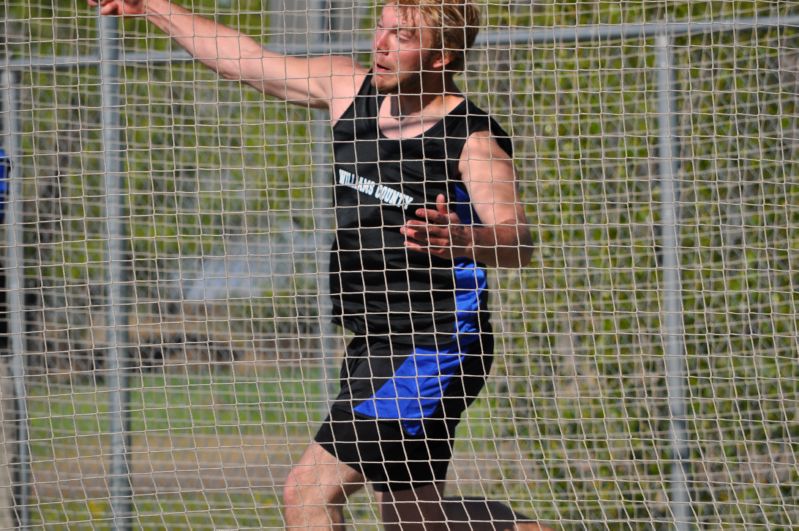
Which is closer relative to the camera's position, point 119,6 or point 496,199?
point 496,199

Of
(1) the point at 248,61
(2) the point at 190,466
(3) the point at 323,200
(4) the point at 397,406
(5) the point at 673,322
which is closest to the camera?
(4) the point at 397,406

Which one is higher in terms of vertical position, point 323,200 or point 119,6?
point 119,6

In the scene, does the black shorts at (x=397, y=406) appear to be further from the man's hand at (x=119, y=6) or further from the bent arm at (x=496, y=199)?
the man's hand at (x=119, y=6)

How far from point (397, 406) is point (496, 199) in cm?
63

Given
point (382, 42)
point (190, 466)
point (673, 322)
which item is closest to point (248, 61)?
point (382, 42)

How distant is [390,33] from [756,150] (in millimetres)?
1582

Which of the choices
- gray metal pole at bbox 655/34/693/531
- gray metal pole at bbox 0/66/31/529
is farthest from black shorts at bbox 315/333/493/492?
gray metal pole at bbox 0/66/31/529

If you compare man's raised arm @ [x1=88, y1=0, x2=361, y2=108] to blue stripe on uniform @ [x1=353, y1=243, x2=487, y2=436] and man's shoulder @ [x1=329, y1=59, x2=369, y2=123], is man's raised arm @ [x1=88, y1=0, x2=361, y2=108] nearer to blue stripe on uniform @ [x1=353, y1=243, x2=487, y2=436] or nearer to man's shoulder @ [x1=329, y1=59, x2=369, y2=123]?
man's shoulder @ [x1=329, y1=59, x2=369, y2=123]

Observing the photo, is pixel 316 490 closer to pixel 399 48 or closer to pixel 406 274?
pixel 406 274

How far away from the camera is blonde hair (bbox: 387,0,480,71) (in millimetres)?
2822

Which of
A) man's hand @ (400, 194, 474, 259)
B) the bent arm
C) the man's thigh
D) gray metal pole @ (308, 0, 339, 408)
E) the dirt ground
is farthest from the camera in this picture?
the dirt ground

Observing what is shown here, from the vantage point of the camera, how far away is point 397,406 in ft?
9.38

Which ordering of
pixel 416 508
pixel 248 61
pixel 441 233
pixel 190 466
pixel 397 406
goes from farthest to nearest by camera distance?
pixel 190 466, pixel 248 61, pixel 416 508, pixel 397 406, pixel 441 233

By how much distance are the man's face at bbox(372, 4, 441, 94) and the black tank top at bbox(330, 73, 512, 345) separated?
0.50ft
